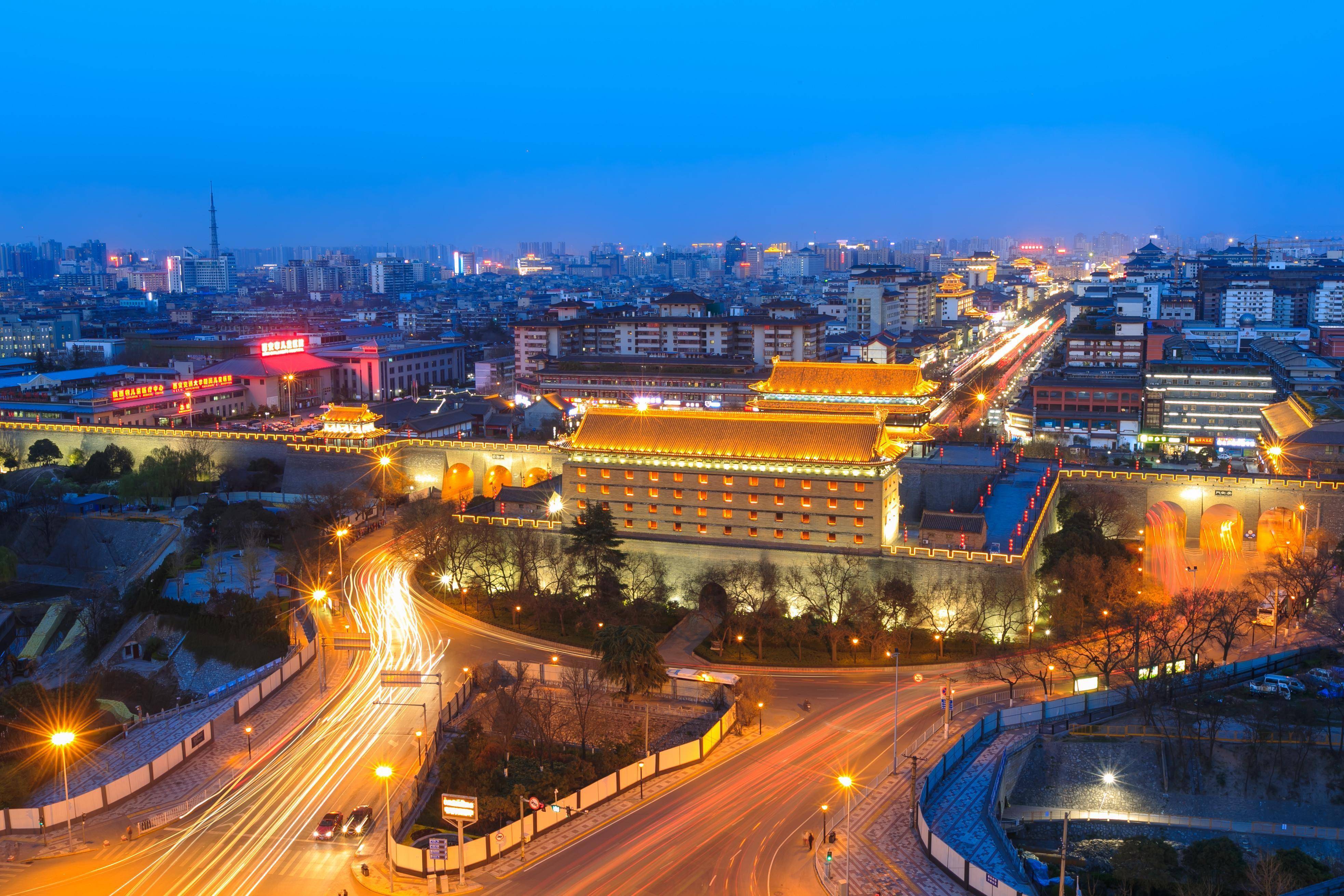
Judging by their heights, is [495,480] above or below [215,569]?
above

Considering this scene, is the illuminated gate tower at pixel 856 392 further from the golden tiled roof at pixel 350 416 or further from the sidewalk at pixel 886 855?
the sidewalk at pixel 886 855

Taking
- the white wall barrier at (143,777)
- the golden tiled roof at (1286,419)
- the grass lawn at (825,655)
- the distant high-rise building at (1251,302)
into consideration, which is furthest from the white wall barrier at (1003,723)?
the distant high-rise building at (1251,302)

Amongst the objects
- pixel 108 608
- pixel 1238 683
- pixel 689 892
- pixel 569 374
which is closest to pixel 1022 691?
pixel 1238 683

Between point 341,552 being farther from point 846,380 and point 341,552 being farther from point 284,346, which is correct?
point 284,346

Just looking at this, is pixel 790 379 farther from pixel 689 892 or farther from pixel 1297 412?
pixel 689 892

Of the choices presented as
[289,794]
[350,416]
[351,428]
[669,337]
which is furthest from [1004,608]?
[669,337]
